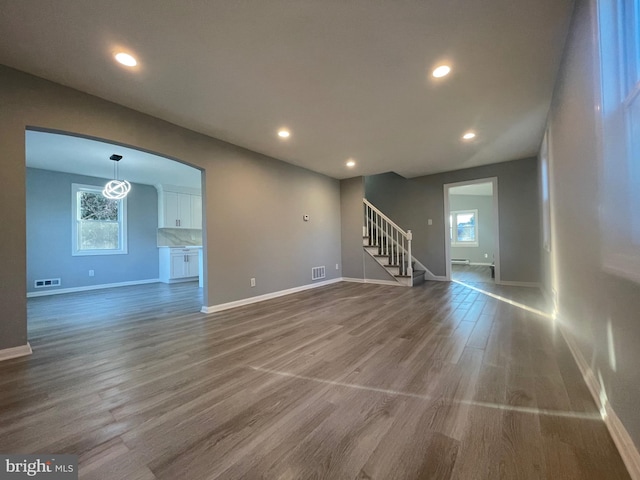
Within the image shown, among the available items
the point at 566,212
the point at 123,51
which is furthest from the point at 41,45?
the point at 566,212

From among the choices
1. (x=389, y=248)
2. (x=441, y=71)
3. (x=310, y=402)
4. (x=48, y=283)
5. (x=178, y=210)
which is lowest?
(x=310, y=402)

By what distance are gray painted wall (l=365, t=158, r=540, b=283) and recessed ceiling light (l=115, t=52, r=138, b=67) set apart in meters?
5.81

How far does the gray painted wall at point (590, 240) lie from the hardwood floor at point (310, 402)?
279 millimetres

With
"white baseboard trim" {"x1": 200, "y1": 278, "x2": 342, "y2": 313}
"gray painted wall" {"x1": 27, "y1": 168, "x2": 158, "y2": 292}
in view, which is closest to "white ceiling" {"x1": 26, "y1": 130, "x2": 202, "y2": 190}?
"gray painted wall" {"x1": 27, "y1": 168, "x2": 158, "y2": 292}

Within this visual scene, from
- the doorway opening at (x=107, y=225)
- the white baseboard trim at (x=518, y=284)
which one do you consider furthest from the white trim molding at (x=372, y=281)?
the doorway opening at (x=107, y=225)

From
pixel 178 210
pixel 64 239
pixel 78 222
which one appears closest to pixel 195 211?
pixel 178 210

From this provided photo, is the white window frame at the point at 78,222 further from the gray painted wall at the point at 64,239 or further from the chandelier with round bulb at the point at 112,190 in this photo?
the chandelier with round bulb at the point at 112,190

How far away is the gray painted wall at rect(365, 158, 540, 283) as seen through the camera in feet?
16.8

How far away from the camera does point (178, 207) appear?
7.12m

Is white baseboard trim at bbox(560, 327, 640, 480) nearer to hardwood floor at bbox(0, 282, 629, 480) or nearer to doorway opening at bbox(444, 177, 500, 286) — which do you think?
hardwood floor at bbox(0, 282, 629, 480)

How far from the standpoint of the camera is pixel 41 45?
1976 mm

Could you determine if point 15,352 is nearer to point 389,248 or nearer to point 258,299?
point 258,299

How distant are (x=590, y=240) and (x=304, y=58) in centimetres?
242

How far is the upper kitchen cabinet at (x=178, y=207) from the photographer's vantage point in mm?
6871
